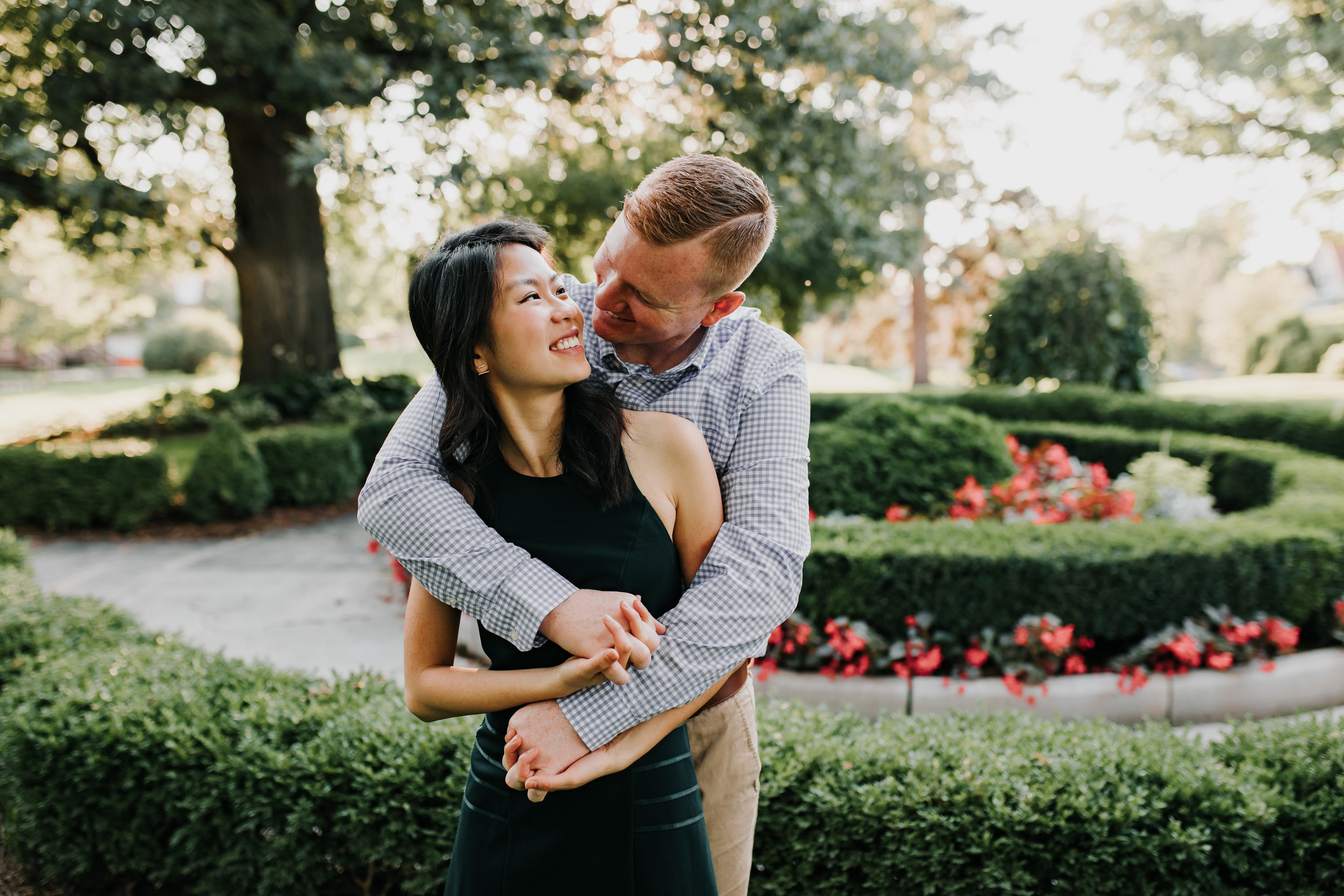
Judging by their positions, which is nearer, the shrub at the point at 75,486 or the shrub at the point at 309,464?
the shrub at the point at 75,486

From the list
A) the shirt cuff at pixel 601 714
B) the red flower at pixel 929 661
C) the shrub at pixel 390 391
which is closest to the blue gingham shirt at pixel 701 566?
the shirt cuff at pixel 601 714

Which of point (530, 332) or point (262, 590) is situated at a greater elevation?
point (530, 332)

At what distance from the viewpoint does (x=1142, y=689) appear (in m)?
3.91

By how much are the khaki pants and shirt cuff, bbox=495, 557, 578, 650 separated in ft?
1.53

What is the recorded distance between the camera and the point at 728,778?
157cm

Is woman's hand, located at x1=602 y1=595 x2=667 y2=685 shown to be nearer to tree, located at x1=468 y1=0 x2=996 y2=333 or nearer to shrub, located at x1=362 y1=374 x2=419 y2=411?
tree, located at x1=468 y1=0 x2=996 y2=333

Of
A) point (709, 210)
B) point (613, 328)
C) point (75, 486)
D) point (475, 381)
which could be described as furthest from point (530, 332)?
point (75, 486)

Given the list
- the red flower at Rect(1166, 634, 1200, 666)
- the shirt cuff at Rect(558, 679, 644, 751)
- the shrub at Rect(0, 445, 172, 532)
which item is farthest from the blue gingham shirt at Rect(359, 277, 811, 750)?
the shrub at Rect(0, 445, 172, 532)

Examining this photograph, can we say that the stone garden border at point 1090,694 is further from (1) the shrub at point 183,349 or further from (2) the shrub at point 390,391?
(1) the shrub at point 183,349

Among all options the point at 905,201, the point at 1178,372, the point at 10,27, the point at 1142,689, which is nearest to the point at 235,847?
the point at 1142,689

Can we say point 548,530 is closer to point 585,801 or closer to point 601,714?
point 601,714

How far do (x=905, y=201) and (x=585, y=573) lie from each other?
15.0 metres

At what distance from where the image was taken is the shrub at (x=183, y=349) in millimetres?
32844

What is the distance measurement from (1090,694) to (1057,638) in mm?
369
